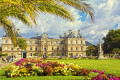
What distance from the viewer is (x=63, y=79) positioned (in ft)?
22.5

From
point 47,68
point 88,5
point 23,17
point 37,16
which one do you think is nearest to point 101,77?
point 88,5

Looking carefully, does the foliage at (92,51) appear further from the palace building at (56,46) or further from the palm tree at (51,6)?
the palm tree at (51,6)

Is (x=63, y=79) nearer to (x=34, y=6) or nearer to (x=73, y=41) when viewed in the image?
(x=34, y=6)

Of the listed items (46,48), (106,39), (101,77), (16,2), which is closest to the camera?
(16,2)

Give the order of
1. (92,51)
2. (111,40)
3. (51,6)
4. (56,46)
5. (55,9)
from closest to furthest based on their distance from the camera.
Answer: (51,6), (55,9), (111,40), (92,51), (56,46)

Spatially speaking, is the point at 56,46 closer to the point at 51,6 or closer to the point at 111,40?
the point at 111,40

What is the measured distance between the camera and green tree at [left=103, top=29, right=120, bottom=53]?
48.9 m

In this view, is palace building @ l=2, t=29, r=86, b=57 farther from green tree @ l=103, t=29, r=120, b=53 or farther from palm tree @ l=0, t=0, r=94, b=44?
palm tree @ l=0, t=0, r=94, b=44

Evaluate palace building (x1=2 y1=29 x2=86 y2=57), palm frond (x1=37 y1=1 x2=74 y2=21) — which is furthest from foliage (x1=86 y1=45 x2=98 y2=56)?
palm frond (x1=37 y1=1 x2=74 y2=21)

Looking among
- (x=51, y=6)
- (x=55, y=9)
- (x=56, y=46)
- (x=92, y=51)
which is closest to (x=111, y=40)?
(x=92, y=51)

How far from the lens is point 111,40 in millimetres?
52156

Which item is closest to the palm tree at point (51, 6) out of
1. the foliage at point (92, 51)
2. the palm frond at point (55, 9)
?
the palm frond at point (55, 9)

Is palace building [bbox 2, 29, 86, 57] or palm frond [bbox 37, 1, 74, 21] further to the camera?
palace building [bbox 2, 29, 86, 57]

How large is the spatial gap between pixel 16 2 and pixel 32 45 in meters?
57.0
